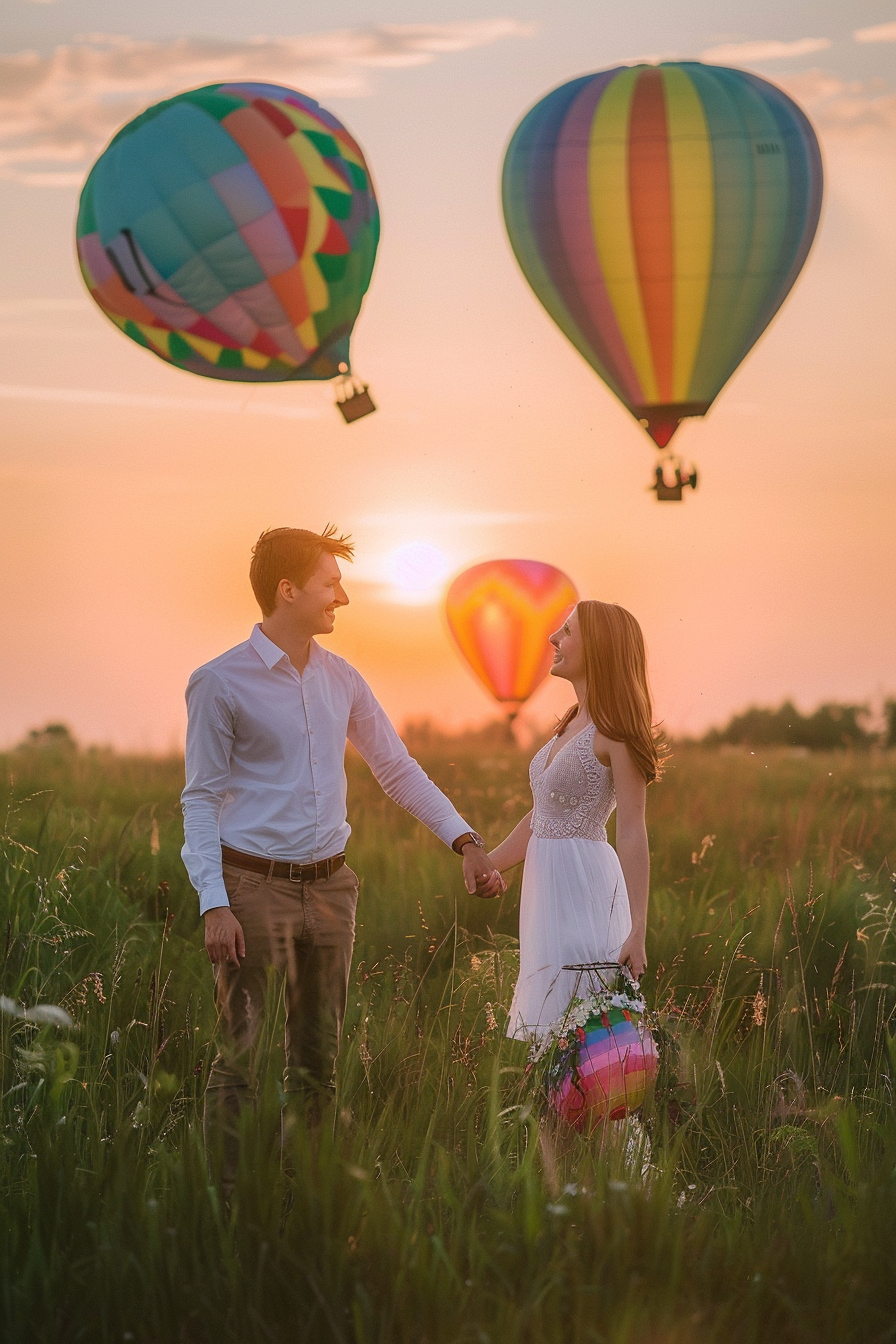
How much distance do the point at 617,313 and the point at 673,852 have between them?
7.32 metres

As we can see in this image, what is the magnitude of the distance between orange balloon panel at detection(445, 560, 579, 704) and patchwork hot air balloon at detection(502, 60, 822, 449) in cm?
940

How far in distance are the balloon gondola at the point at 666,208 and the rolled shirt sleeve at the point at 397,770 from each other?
33.8 ft

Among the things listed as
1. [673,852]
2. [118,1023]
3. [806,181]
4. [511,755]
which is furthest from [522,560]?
[118,1023]

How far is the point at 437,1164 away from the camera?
383 cm

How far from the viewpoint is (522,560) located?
79.8 feet

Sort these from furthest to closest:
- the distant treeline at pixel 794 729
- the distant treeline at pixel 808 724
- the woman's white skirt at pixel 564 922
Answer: the distant treeline at pixel 808 724 → the distant treeline at pixel 794 729 → the woman's white skirt at pixel 564 922

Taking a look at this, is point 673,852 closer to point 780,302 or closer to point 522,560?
point 780,302

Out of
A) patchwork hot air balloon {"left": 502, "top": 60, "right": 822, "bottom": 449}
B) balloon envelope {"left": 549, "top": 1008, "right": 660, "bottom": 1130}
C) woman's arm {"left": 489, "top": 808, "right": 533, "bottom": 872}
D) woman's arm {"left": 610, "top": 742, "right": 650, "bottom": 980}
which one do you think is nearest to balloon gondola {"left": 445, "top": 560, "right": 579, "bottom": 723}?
patchwork hot air balloon {"left": 502, "top": 60, "right": 822, "bottom": 449}

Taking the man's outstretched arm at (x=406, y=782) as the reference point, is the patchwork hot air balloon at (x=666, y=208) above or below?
above

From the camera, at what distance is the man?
4.38 meters

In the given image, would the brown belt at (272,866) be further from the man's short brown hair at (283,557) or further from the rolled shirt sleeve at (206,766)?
the man's short brown hair at (283,557)

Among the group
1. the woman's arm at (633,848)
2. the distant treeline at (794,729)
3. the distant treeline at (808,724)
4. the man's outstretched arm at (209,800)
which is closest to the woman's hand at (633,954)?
the woman's arm at (633,848)

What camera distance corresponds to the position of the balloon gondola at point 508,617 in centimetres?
2381

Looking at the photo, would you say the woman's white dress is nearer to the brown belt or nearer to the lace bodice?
the lace bodice
